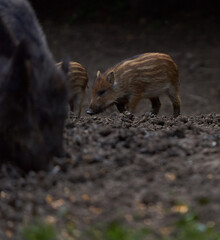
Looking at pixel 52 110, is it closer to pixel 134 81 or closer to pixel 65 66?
pixel 65 66

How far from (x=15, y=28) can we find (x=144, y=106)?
5.12 m

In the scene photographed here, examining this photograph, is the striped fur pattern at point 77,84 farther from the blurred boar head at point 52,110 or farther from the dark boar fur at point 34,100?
the blurred boar head at point 52,110

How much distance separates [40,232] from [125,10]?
10500mm

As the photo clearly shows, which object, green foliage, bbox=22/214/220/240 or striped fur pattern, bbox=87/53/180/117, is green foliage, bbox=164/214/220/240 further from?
striped fur pattern, bbox=87/53/180/117

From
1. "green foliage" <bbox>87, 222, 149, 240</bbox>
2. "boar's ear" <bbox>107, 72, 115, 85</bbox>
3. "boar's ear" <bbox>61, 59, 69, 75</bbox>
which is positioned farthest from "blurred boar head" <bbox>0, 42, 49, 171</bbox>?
"boar's ear" <bbox>107, 72, 115, 85</bbox>

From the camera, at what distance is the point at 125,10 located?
12727 mm

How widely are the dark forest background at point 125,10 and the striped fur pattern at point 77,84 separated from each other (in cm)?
537

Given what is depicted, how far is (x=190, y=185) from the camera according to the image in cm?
306

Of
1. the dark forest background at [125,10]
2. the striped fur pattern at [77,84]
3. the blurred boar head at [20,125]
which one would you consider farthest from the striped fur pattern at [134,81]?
the dark forest background at [125,10]

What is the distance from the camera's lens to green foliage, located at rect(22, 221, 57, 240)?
8.61 ft

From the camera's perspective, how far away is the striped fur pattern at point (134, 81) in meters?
6.96

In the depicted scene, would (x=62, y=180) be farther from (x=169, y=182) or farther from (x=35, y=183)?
(x=169, y=182)

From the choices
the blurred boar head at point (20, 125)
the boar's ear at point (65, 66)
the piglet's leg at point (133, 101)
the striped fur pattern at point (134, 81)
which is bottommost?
the piglet's leg at point (133, 101)

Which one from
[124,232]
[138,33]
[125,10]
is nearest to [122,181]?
[124,232]
